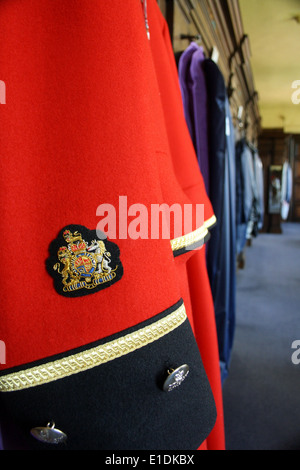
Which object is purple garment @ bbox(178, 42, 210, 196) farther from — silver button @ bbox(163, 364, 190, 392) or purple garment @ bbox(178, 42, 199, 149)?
silver button @ bbox(163, 364, 190, 392)

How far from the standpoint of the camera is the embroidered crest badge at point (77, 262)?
29 centimetres

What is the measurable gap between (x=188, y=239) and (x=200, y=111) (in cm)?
64

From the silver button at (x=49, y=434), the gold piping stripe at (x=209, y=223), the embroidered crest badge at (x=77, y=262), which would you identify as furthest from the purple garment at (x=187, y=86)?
the silver button at (x=49, y=434)

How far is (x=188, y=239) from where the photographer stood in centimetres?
38

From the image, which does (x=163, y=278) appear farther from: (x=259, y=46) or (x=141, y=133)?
(x=259, y=46)

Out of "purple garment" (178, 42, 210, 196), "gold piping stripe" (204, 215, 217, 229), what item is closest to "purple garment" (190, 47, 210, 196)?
"purple garment" (178, 42, 210, 196)

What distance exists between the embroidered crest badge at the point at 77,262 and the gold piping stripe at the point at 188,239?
11 centimetres

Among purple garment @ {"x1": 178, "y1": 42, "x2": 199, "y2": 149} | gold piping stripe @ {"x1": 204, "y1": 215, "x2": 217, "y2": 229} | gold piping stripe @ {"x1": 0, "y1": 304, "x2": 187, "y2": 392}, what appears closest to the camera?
gold piping stripe @ {"x1": 0, "y1": 304, "x2": 187, "y2": 392}

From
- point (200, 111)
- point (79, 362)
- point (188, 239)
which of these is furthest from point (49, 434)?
point (200, 111)

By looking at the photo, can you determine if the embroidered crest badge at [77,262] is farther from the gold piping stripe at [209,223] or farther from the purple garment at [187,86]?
the purple garment at [187,86]

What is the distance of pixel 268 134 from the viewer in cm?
591

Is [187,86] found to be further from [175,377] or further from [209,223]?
[175,377]

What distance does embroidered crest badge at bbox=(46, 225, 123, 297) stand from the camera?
0.29m

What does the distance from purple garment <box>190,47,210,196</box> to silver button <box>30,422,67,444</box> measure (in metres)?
0.73
